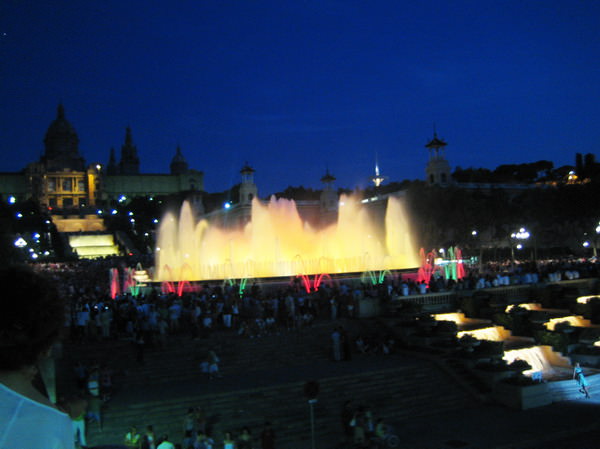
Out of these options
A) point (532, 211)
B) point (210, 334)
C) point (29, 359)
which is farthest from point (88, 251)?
point (29, 359)

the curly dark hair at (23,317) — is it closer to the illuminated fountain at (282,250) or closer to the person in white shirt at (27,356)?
the person in white shirt at (27,356)

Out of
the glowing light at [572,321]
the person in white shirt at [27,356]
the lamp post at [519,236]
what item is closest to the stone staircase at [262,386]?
the glowing light at [572,321]

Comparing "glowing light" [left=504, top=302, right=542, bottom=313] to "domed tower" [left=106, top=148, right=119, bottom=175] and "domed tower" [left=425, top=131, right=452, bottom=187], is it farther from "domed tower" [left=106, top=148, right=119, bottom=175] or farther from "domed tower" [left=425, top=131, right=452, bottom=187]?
"domed tower" [left=106, top=148, right=119, bottom=175]

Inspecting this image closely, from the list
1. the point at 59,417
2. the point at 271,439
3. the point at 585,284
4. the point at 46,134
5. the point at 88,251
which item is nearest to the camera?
the point at 59,417

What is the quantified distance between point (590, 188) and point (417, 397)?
41.0 m

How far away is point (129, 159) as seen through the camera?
588ft

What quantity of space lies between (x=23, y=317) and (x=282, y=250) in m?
43.4

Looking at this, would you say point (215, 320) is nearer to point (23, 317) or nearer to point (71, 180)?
point (23, 317)

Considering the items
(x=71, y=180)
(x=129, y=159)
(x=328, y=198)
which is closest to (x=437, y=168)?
(x=328, y=198)

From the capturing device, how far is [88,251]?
292 feet

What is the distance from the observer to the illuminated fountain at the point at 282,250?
40.6m

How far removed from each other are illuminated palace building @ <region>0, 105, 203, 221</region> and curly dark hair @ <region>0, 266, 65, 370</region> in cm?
13614

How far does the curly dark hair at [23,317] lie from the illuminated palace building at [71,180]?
136m

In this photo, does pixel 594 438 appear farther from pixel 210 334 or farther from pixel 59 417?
pixel 59 417
